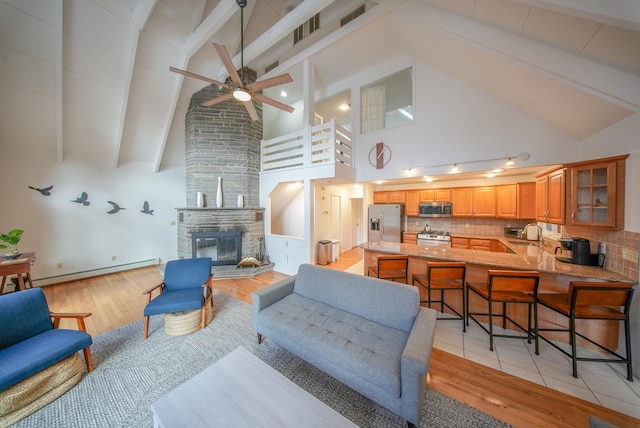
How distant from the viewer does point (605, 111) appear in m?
2.15

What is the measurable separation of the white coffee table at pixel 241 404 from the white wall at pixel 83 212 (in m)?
5.25

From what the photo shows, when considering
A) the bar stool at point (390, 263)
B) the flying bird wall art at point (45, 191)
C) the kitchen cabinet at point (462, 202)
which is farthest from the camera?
the kitchen cabinet at point (462, 202)

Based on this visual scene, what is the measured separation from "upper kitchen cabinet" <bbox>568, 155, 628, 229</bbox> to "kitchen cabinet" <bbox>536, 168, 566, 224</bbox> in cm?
18

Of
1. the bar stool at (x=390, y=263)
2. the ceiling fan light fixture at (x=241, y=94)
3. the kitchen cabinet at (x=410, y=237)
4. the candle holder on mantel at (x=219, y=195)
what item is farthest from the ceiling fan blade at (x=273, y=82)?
the kitchen cabinet at (x=410, y=237)

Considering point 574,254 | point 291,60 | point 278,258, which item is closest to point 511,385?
point 574,254

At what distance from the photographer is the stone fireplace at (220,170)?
4.83 m

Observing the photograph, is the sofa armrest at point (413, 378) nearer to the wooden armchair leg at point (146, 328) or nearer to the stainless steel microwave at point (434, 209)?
the wooden armchair leg at point (146, 328)

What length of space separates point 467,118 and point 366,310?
11.6ft

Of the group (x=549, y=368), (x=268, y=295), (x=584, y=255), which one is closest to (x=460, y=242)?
(x=584, y=255)

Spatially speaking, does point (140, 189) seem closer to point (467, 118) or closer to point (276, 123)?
point (276, 123)

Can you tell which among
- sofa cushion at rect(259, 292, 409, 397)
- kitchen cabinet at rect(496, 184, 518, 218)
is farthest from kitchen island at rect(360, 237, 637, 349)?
sofa cushion at rect(259, 292, 409, 397)

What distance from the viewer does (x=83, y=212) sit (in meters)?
4.44

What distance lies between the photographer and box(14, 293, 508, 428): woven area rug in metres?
1.53

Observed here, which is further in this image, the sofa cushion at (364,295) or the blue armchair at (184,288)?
the blue armchair at (184,288)
